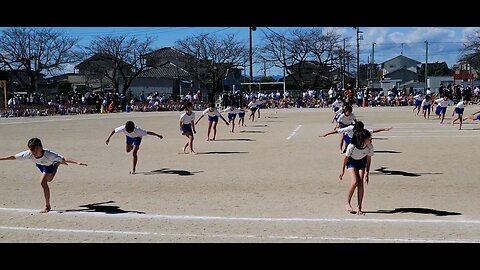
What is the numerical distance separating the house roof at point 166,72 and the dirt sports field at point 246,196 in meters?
40.7

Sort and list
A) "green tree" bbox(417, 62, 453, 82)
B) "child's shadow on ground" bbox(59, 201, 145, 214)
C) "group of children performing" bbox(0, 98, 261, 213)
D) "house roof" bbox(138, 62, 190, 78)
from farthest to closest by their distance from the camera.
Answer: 1. "green tree" bbox(417, 62, 453, 82)
2. "house roof" bbox(138, 62, 190, 78)
3. "child's shadow on ground" bbox(59, 201, 145, 214)
4. "group of children performing" bbox(0, 98, 261, 213)

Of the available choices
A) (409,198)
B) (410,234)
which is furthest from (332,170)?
(410,234)

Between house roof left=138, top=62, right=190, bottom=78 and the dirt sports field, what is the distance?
40.7m


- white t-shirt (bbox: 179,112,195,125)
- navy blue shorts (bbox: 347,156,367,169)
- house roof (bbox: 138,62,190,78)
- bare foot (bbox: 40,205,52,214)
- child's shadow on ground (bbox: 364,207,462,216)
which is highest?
house roof (bbox: 138,62,190,78)

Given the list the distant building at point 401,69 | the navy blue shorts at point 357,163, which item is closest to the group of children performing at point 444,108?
the navy blue shorts at point 357,163

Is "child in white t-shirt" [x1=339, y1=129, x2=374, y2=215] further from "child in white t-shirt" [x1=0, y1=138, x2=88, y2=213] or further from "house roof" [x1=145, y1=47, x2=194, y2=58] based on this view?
"house roof" [x1=145, y1=47, x2=194, y2=58]

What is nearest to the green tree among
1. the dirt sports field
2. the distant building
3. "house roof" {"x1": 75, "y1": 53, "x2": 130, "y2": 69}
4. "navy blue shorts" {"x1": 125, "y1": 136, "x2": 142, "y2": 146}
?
the distant building

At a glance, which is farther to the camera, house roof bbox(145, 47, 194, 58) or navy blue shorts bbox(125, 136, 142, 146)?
house roof bbox(145, 47, 194, 58)

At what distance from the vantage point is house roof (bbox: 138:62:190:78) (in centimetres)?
5753


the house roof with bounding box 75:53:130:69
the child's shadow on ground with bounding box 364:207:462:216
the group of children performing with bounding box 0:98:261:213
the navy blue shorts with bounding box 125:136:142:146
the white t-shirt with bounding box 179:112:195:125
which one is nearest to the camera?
the child's shadow on ground with bounding box 364:207:462:216

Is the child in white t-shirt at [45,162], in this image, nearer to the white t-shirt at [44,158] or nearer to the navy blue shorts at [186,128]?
the white t-shirt at [44,158]

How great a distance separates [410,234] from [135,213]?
13.9 feet
